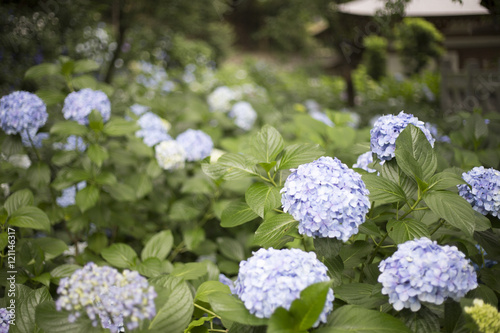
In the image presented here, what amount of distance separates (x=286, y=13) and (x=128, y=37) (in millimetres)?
2161

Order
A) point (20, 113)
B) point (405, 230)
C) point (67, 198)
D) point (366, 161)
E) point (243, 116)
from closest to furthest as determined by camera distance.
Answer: point (405, 230)
point (366, 161)
point (20, 113)
point (67, 198)
point (243, 116)

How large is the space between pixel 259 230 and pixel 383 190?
0.41 meters

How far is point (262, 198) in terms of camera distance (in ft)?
3.97

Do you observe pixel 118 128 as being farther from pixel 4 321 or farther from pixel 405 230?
pixel 405 230

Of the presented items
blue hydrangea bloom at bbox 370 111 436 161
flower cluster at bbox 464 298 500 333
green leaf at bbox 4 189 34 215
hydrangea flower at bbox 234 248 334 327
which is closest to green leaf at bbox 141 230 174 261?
green leaf at bbox 4 189 34 215

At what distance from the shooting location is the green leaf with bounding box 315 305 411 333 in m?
0.88

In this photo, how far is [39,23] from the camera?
118 inches

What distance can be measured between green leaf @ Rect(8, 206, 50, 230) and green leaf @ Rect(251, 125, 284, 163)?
83 cm

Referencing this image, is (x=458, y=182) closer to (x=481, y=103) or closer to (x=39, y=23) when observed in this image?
(x=481, y=103)

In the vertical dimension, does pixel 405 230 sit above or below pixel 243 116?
above

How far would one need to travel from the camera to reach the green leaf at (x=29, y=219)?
1327 mm

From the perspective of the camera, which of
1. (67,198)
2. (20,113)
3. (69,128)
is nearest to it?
(20,113)

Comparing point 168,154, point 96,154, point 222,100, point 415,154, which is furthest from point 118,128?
point 222,100

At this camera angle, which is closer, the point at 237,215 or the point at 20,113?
the point at 237,215
